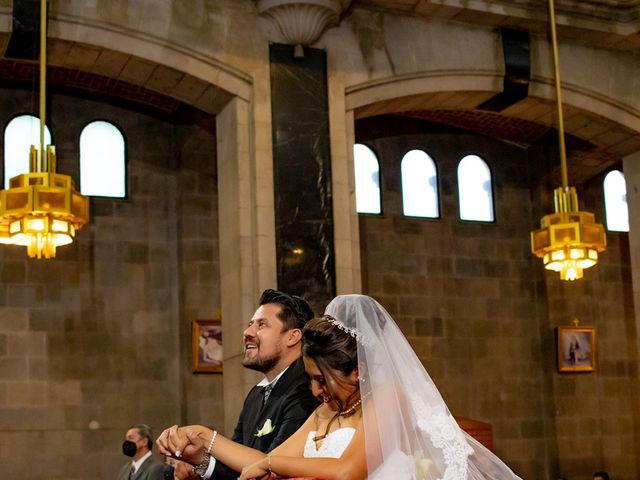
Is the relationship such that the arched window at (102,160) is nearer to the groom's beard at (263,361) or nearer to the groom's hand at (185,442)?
the groom's beard at (263,361)

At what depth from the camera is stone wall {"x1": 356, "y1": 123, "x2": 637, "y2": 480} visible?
1538cm

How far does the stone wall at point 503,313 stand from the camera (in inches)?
606

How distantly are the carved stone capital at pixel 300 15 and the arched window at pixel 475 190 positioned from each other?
5.74 m

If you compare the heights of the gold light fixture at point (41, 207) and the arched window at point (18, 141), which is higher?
the arched window at point (18, 141)

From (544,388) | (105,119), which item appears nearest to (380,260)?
(544,388)

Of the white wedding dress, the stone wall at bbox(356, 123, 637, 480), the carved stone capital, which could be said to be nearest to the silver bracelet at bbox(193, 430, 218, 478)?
the white wedding dress

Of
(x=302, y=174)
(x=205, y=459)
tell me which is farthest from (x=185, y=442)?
(x=302, y=174)

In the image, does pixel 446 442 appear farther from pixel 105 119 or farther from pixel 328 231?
pixel 105 119

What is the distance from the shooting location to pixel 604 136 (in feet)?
42.5

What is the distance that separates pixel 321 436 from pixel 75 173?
32.3ft

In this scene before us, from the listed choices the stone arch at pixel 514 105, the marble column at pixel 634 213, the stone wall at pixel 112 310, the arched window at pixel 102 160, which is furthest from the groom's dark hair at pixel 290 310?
the arched window at pixel 102 160

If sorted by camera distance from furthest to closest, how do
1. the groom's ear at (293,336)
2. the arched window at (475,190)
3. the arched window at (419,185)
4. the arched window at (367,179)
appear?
the arched window at (475,190), the arched window at (419,185), the arched window at (367,179), the groom's ear at (293,336)

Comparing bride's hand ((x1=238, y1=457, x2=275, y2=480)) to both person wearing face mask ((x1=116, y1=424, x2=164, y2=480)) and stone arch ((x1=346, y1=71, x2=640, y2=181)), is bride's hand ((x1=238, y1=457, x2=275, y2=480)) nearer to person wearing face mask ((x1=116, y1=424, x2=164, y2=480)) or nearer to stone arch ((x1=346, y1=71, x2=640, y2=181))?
person wearing face mask ((x1=116, y1=424, x2=164, y2=480))

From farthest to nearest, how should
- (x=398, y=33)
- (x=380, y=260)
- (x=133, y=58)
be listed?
(x=380, y=260)
(x=398, y=33)
(x=133, y=58)
